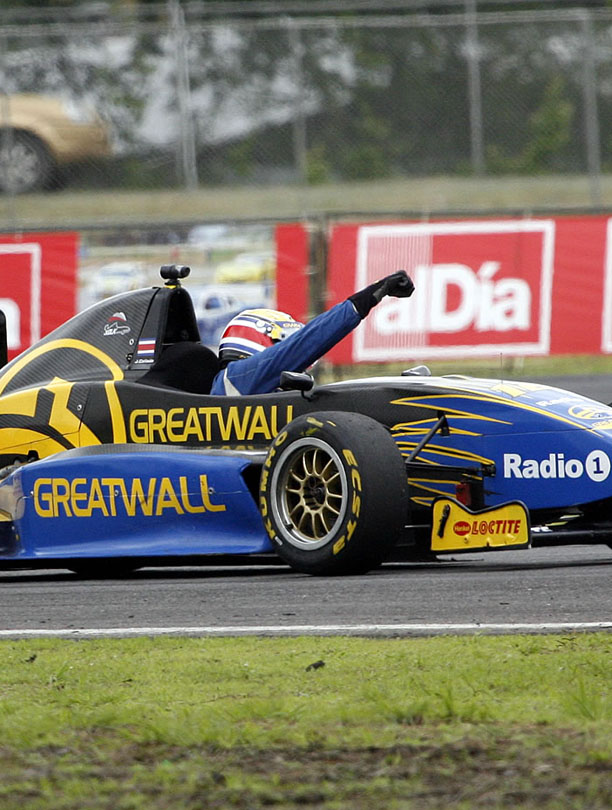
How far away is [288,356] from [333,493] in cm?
81

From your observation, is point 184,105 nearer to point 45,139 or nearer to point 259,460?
point 45,139

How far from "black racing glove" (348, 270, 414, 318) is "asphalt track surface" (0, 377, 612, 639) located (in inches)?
44.4

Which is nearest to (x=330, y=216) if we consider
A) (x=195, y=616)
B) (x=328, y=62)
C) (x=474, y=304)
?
(x=474, y=304)

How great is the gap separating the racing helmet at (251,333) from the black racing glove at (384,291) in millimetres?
615

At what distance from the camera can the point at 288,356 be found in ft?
23.4

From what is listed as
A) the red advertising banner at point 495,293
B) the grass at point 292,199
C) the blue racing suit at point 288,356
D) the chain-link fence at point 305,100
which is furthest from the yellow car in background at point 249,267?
the blue racing suit at point 288,356

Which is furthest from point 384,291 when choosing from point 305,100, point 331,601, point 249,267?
point 305,100

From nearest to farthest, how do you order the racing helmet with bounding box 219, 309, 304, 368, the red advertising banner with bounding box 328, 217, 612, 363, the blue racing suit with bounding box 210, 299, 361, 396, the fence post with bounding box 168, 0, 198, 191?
the blue racing suit with bounding box 210, 299, 361, 396 → the racing helmet with bounding box 219, 309, 304, 368 → the red advertising banner with bounding box 328, 217, 612, 363 → the fence post with bounding box 168, 0, 198, 191

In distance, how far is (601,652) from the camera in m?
4.66

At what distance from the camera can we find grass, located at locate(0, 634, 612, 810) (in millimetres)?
3326

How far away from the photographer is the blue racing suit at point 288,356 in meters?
6.95

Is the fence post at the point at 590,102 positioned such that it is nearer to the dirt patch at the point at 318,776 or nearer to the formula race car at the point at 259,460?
the formula race car at the point at 259,460

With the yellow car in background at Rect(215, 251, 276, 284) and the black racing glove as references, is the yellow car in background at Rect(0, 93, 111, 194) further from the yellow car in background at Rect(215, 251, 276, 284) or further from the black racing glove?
the black racing glove

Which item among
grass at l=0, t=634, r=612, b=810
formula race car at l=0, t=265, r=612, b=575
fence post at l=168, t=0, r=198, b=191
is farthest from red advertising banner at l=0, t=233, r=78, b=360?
grass at l=0, t=634, r=612, b=810
